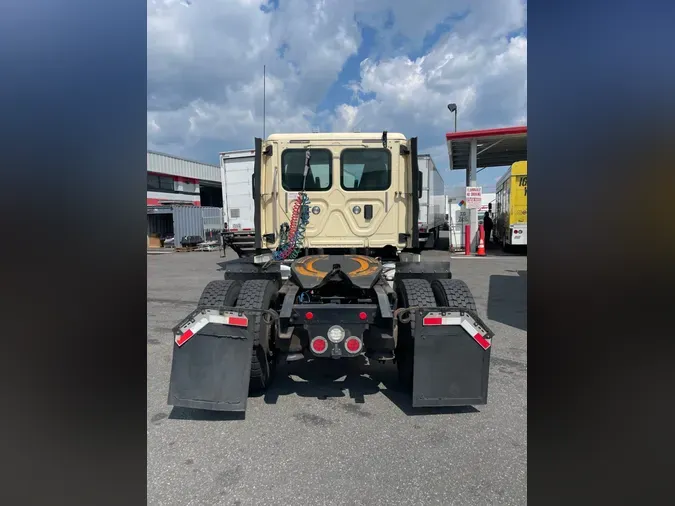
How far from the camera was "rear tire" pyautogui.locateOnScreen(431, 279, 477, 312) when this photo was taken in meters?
3.48

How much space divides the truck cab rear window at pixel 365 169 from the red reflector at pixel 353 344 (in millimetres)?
2078

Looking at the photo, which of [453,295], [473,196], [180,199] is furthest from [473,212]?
[180,199]

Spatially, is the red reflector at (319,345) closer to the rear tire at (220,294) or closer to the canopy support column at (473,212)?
the rear tire at (220,294)

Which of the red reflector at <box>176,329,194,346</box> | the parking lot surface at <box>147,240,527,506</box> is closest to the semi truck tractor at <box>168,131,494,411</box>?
the red reflector at <box>176,329,194,346</box>

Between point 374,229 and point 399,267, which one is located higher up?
point 374,229

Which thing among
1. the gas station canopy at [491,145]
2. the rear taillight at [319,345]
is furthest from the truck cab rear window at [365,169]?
the gas station canopy at [491,145]

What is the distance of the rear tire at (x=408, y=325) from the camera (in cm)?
345

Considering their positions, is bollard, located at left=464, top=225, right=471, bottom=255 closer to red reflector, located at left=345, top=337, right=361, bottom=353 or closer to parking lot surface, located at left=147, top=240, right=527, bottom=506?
parking lot surface, located at left=147, top=240, right=527, bottom=506

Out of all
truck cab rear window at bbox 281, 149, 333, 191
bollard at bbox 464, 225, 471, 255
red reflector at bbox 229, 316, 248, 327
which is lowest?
red reflector at bbox 229, 316, 248, 327

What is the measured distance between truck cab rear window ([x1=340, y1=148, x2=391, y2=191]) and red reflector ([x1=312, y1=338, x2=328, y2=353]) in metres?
2.11

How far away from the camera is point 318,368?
4492mm
